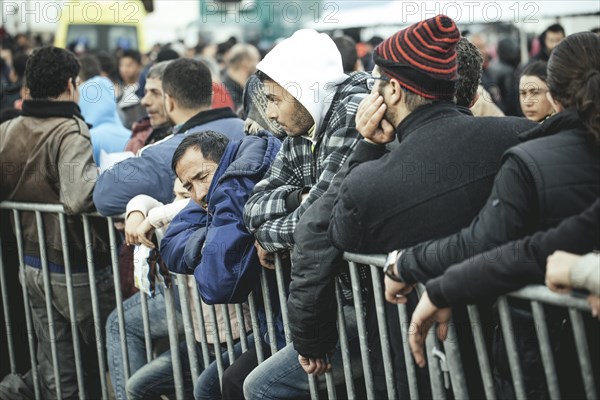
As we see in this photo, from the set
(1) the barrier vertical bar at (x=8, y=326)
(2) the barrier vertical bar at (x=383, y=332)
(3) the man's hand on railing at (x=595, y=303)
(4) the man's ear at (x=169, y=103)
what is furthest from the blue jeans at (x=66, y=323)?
(3) the man's hand on railing at (x=595, y=303)

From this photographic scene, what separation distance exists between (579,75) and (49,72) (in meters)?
3.93

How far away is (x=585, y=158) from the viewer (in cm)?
267

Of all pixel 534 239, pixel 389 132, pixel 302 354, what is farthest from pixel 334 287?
pixel 534 239

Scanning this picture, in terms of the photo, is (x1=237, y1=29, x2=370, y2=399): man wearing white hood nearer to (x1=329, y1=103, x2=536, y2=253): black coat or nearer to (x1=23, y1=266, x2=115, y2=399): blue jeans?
(x1=329, y1=103, x2=536, y2=253): black coat

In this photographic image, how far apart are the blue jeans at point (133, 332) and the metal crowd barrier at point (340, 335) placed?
0.20 ft

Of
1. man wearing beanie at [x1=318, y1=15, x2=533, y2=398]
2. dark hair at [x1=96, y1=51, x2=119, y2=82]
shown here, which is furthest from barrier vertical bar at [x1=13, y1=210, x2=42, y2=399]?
dark hair at [x1=96, y1=51, x2=119, y2=82]

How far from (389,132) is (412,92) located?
0.18 meters

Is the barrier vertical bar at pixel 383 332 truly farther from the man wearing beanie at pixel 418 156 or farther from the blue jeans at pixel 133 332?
the blue jeans at pixel 133 332

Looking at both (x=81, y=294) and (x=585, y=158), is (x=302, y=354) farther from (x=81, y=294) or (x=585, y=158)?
(x=81, y=294)

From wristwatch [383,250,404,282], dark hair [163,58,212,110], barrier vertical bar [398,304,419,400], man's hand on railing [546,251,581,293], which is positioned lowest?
barrier vertical bar [398,304,419,400]

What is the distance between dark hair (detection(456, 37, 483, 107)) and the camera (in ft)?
12.1

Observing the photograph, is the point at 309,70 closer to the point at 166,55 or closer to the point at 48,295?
the point at 48,295

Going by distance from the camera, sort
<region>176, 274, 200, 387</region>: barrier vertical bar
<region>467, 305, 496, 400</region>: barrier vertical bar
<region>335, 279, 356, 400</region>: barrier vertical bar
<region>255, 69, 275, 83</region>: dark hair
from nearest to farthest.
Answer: <region>467, 305, 496, 400</region>: barrier vertical bar
<region>335, 279, 356, 400</region>: barrier vertical bar
<region>255, 69, 275, 83</region>: dark hair
<region>176, 274, 200, 387</region>: barrier vertical bar

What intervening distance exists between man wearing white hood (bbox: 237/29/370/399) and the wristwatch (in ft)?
2.19
